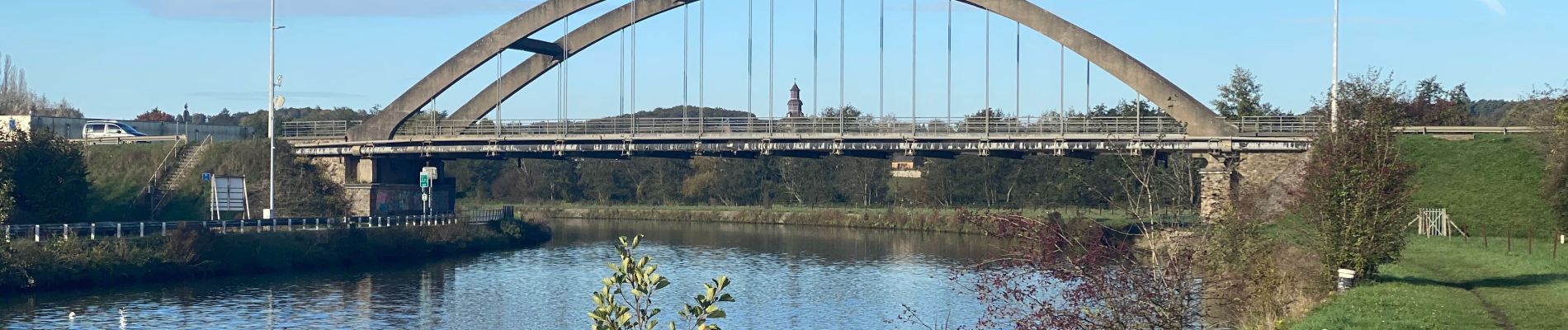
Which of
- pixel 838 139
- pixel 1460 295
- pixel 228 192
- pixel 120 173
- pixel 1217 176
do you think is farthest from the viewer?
pixel 120 173

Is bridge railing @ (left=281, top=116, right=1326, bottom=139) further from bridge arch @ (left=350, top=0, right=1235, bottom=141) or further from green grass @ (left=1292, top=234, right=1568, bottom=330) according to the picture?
green grass @ (left=1292, top=234, right=1568, bottom=330)

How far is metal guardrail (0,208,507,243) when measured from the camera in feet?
129

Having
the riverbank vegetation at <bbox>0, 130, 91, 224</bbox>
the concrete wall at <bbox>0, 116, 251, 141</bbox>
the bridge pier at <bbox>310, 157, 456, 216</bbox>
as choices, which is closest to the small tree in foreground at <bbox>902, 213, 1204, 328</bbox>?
the riverbank vegetation at <bbox>0, 130, 91, 224</bbox>

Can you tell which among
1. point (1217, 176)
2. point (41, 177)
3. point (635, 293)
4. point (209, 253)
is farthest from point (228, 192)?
point (635, 293)

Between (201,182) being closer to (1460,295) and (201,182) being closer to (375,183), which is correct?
(375,183)

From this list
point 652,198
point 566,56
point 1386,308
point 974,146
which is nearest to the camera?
point 1386,308

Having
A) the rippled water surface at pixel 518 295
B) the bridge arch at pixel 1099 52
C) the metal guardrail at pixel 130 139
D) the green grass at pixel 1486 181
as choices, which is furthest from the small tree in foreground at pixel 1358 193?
the metal guardrail at pixel 130 139

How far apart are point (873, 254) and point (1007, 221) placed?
133 feet

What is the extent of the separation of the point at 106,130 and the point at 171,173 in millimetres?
13655

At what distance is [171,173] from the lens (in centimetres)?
6462

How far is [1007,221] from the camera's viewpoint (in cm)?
1767

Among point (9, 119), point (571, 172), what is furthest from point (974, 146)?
point (571, 172)

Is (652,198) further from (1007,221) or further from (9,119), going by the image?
(1007,221)

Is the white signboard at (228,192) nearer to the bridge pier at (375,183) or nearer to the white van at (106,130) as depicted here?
the bridge pier at (375,183)
